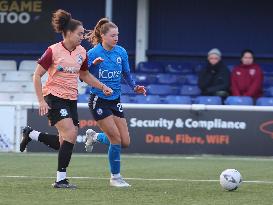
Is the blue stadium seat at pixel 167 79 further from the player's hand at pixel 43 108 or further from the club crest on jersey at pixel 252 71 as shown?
the player's hand at pixel 43 108

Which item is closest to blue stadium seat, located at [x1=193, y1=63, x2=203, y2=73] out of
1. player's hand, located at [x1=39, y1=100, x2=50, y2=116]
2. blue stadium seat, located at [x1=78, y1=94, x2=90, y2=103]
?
blue stadium seat, located at [x1=78, y1=94, x2=90, y2=103]

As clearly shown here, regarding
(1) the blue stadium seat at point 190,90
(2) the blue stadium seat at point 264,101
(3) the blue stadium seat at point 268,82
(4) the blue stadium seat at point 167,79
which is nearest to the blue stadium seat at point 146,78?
(4) the blue stadium seat at point 167,79

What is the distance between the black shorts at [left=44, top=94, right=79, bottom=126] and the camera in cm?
1002

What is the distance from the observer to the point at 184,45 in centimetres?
2238

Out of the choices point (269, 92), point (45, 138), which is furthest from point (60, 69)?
A: point (269, 92)

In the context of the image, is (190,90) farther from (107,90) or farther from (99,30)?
(107,90)

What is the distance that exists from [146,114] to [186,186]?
20.7 ft

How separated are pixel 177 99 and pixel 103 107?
28.3ft

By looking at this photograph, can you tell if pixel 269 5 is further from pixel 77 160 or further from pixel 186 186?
pixel 186 186

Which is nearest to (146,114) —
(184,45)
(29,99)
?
(29,99)

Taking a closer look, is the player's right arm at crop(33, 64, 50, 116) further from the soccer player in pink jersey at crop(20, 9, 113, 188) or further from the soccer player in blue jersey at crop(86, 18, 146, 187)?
the soccer player in blue jersey at crop(86, 18, 146, 187)

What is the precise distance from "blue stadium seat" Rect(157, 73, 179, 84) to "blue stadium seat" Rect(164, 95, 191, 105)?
4.30 ft

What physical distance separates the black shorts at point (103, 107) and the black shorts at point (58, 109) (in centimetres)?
35

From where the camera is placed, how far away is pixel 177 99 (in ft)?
62.2
